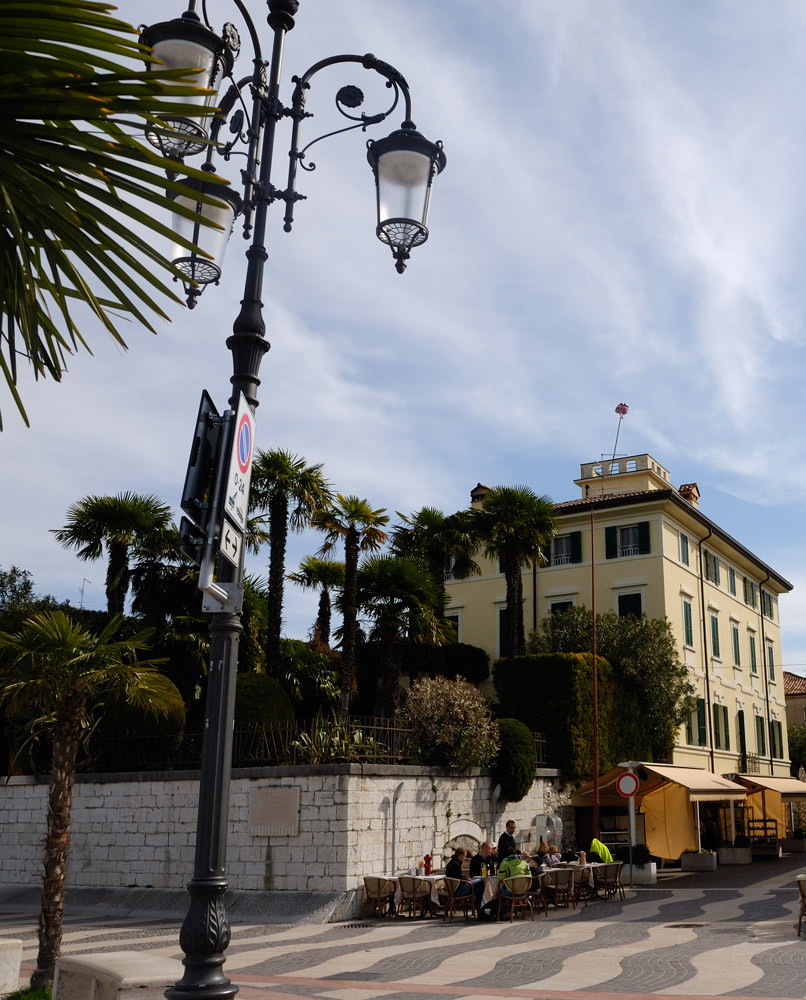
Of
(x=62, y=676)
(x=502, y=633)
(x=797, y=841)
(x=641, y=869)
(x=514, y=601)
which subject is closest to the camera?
(x=62, y=676)

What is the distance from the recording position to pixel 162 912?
17.9 m

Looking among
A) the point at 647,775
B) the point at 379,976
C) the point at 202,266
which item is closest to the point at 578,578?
the point at 647,775

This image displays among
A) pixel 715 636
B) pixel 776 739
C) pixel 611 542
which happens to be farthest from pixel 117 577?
pixel 776 739

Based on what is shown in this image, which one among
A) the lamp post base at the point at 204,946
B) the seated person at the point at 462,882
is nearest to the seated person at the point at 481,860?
the seated person at the point at 462,882

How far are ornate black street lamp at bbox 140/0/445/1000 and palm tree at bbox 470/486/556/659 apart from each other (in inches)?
920

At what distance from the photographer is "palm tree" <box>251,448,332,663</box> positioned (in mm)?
26281

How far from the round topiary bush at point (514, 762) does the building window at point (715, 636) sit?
17897 millimetres

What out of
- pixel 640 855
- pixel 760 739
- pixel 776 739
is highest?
pixel 776 739

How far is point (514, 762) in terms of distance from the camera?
22547mm

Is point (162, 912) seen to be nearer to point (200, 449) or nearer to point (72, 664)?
point (72, 664)

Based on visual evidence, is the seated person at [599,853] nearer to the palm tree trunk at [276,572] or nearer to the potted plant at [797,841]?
the palm tree trunk at [276,572]

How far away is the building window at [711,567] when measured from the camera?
4012 cm

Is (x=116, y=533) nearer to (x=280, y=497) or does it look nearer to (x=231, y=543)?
(x=280, y=497)

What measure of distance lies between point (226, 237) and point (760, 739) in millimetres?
43104
